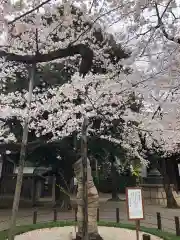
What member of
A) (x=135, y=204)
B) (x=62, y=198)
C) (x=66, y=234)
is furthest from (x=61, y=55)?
(x=62, y=198)

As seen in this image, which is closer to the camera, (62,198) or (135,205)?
(135,205)

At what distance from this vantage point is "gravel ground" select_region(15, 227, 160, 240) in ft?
26.0

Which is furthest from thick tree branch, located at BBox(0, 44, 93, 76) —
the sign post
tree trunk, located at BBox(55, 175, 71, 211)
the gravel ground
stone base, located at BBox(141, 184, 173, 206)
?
stone base, located at BBox(141, 184, 173, 206)

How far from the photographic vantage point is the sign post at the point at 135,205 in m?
6.24

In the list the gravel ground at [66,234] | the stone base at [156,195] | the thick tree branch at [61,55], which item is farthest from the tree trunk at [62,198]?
the thick tree branch at [61,55]

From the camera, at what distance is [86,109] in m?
8.40

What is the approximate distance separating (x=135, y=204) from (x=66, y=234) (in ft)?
10.7

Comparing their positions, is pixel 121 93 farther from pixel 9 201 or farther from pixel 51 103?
pixel 9 201

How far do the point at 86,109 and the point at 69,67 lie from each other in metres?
5.77

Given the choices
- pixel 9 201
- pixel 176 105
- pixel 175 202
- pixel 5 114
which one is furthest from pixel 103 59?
pixel 9 201

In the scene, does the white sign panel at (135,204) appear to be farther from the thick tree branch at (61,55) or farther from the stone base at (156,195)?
the stone base at (156,195)

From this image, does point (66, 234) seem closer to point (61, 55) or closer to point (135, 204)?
point (135, 204)

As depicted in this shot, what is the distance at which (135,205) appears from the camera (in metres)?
6.34

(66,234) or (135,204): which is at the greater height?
(135,204)
